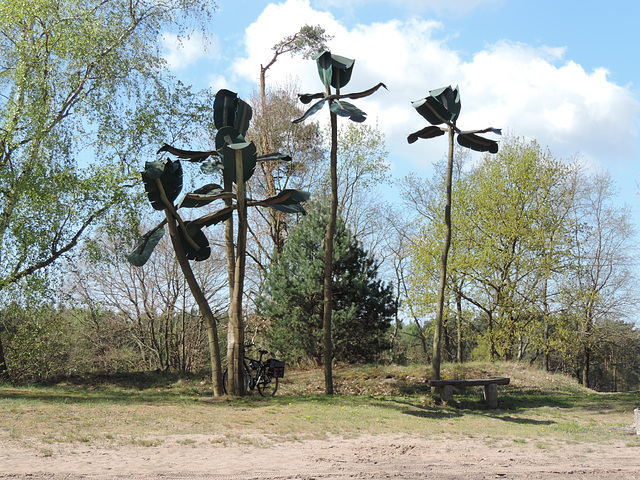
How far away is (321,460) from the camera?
5.67 meters

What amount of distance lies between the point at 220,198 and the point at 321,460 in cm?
646

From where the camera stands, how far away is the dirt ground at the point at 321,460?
16.3ft

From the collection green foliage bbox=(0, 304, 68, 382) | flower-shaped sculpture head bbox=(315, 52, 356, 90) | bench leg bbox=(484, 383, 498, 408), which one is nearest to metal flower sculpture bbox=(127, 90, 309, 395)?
flower-shaped sculpture head bbox=(315, 52, 356, 90)

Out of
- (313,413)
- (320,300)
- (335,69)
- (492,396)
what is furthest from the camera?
(320,300)

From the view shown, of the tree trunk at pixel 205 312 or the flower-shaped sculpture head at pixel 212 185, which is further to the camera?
the tree trunk at pixel 205 312

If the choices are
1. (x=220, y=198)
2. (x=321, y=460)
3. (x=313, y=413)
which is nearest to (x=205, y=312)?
(x=220, y=198)

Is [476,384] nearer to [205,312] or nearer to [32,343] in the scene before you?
[205,312]

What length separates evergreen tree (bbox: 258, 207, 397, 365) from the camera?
15750mm

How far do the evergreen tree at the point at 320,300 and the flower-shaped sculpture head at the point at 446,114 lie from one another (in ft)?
16.2

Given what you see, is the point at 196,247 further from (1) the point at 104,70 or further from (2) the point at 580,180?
(2) the point at 580,180

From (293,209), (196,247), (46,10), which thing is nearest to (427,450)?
(293,209)

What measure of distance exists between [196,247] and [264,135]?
1040 centimetres

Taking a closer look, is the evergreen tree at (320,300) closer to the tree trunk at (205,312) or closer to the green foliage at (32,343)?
the tree trunk at (205,312)

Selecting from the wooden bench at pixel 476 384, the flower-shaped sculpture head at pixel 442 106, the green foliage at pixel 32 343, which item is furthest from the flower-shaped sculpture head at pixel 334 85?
the green foliage at pixel 32 343
